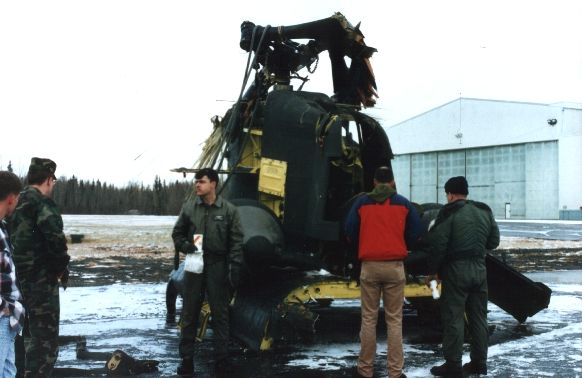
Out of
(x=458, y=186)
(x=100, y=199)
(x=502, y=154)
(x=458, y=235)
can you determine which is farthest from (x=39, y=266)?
(x=100, y=199)

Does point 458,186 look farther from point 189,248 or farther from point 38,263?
point 38,263

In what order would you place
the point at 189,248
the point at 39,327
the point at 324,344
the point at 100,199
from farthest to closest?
the point at 100,199
the point at 324,344
the point at 189,248
the point at 39,327

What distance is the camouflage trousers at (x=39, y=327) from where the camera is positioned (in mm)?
5328

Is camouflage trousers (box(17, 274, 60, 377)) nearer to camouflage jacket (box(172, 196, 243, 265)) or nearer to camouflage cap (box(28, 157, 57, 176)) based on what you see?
camouflage cap (box(28, 157, 57, 176))

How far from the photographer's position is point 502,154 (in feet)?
158

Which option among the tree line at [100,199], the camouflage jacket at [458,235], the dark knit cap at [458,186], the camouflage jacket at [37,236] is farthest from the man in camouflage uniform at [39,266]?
the tree line at [100,199]

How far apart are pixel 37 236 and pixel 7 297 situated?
185 centimetres

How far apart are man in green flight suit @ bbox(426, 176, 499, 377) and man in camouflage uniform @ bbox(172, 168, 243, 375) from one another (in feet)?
6.45

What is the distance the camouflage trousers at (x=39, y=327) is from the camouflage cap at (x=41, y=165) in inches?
35.3

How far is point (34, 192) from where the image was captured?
5.45 meters

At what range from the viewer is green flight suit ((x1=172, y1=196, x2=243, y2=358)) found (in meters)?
6.31

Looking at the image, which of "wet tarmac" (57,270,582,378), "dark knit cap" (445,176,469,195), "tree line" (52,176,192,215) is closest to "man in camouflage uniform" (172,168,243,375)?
"wet tarmac" (57,270,582,378)

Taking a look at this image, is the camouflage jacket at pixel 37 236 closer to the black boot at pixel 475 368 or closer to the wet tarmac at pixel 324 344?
the wet tarmac at pixel 324 344

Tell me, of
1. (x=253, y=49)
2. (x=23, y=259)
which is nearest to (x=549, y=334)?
(x=253, y=49)
